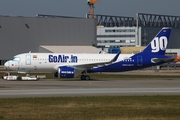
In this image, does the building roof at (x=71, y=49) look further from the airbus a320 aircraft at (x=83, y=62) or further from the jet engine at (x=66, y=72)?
the jet engine at (x=66, y=72)

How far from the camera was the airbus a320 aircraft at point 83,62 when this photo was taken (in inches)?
2042

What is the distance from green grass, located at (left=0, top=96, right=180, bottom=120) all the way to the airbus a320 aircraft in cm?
2385

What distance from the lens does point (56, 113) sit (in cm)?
2069

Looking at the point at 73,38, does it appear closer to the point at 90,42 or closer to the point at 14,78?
the point at 90,42

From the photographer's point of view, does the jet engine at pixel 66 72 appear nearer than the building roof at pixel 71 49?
Yes

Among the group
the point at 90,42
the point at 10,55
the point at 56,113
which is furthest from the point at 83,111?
the point at 90,42

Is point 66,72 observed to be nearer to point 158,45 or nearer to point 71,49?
point 158,45

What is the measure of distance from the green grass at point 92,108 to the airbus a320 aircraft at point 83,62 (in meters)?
23.9

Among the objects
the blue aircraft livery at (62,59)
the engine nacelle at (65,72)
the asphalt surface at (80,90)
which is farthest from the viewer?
the blue aircraft livery at (62,59)

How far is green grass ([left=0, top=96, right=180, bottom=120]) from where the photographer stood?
19.8 meters

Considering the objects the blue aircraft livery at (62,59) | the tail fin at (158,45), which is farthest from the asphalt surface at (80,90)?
the tail fin at (158,45)

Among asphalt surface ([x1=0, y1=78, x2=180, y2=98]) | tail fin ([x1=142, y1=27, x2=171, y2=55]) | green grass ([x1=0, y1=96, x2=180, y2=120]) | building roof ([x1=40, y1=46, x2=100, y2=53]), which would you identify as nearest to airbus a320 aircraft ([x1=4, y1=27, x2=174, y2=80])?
tail fin ([x1=142, y1=27, x2=171, y2=55])

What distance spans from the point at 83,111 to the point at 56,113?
4.86 ft

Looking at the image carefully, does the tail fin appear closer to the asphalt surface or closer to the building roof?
the asphalt surface
